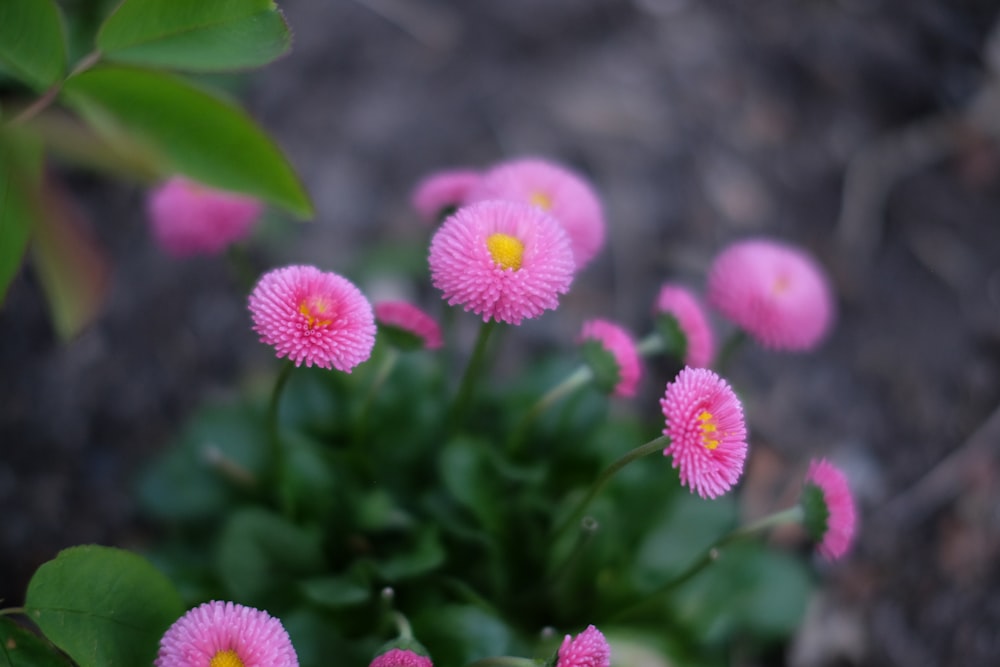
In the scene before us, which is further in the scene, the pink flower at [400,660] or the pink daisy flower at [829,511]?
the pink daisy flower at [829,511]

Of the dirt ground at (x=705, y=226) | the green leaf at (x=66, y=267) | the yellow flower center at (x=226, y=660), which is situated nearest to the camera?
the yellow flower center at (x=226, y=660)

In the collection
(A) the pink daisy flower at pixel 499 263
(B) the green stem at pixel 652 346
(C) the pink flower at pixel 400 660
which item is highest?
(A) the pink daisy flower at pixel 499 263

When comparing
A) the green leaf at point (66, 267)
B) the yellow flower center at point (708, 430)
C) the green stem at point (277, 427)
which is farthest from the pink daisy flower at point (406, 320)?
the green leaf at point (66, 267)

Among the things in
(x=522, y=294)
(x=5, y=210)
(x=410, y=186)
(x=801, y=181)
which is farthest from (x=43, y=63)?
(x=801, y=181)

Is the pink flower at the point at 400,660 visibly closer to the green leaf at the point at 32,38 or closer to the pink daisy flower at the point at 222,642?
the pink daisy flower at the point at 222,642

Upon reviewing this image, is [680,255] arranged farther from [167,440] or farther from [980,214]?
[167,440]

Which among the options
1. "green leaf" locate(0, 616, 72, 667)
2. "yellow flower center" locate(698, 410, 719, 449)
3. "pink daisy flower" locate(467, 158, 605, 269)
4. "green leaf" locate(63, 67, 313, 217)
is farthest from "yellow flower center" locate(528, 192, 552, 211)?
"green leaf" locate(0, 616, 72, 667)
